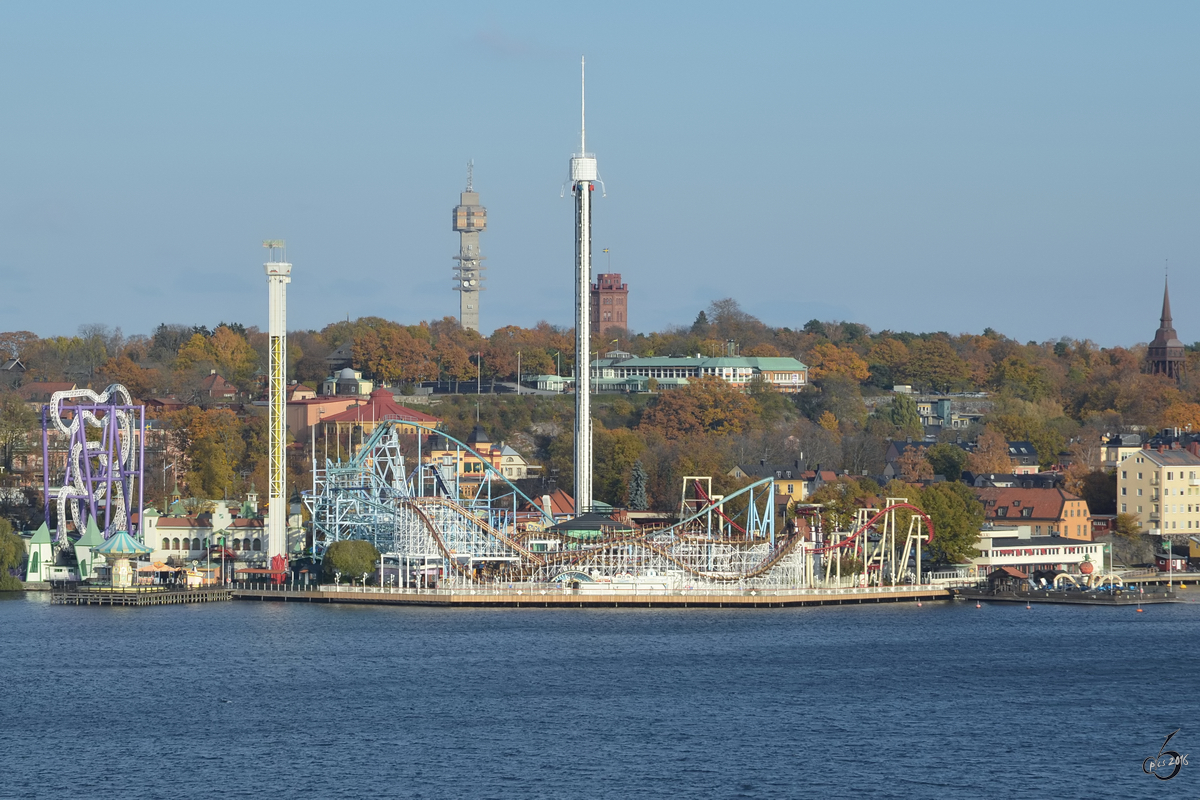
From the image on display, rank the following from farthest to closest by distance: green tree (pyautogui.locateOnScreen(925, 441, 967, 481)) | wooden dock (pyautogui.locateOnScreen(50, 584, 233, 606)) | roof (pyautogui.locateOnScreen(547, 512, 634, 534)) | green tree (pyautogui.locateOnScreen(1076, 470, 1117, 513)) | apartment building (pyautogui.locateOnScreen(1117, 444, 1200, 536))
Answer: green tree (pyautogui.locateOnScreen(925, 441, 967, 481)) < green tree (pyautogui.locateOnScreen(1076, 470, 1117, 513)) < apartment building (pyautogui.locateOnScreen(1117, 444, 1200, 536)) < roof (pyautogui.locateOnScreen(547, 512, 634, 534)) < wooden dock (pyautogui.locateOnScreen(50, 584, 233, 606))

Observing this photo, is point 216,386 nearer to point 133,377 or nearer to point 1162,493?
point 133,377

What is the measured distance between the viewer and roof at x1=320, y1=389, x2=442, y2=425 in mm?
103006

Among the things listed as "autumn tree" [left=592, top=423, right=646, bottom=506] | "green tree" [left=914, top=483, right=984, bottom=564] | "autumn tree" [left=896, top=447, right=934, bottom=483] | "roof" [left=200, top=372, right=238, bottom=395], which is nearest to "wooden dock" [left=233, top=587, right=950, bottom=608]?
"green tree" [left=914, top=483, right=984, bottom=564]

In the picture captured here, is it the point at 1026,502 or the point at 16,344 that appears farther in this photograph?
the point at 16,344

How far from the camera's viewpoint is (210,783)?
38250 millimetres

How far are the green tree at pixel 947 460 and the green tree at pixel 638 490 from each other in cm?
1751

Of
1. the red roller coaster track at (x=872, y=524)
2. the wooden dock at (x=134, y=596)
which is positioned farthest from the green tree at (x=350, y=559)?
the red roller coaster track at (x=872, y=524)

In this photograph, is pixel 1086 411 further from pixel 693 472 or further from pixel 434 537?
pixel 434 537

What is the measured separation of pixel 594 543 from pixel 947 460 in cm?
3502

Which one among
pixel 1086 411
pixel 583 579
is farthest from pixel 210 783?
pixel 1086 411

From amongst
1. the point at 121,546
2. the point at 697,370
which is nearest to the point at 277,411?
the point at 121,546

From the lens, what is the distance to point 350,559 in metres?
71.2

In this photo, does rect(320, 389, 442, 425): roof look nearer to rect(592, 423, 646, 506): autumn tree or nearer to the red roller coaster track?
rect(592, 423, 646, 506): autumn tree

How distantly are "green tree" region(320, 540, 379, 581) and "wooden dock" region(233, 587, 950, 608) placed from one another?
5.50 feet
